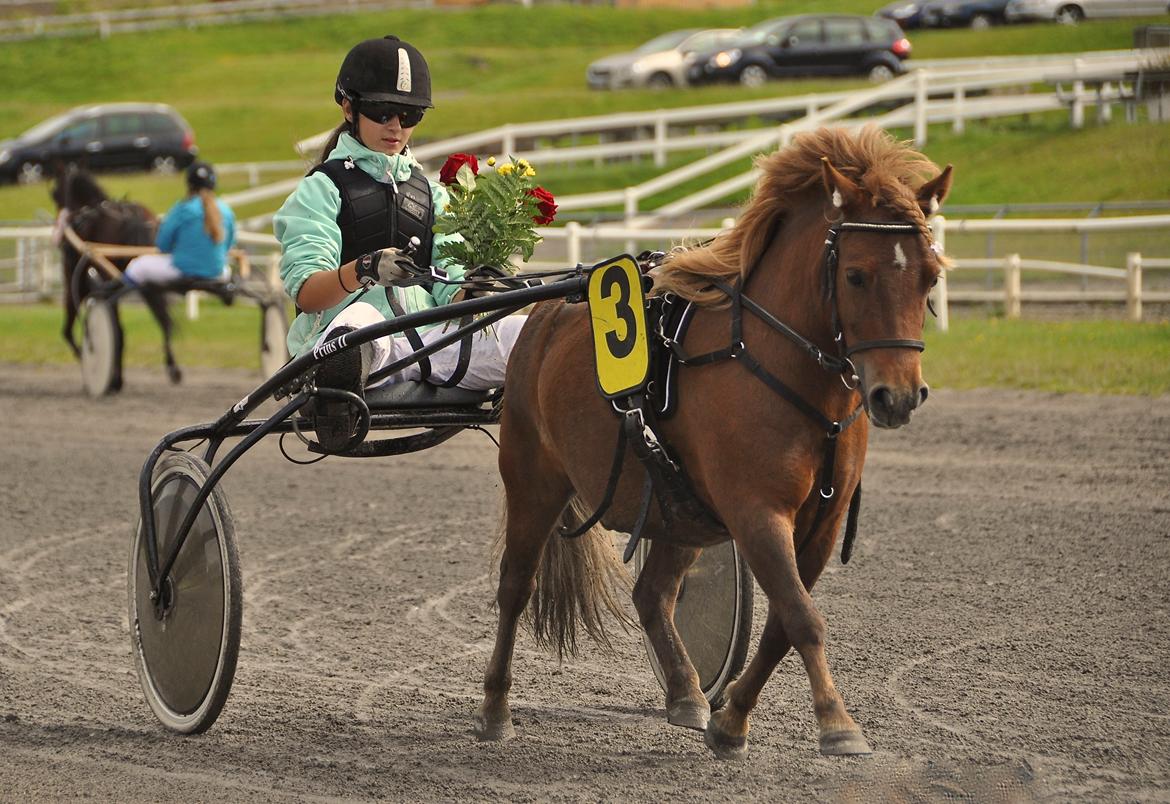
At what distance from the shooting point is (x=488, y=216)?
4.83 metres

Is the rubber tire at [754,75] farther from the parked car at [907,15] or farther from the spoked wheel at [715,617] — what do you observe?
the spoked wheel at [715,617]

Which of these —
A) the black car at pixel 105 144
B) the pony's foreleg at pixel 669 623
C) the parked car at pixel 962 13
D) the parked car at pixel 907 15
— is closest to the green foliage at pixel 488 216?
the pony's foreleg at pixel 669 623

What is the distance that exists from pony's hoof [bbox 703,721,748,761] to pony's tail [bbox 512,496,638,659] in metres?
0.83

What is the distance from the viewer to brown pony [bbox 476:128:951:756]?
3.64 m

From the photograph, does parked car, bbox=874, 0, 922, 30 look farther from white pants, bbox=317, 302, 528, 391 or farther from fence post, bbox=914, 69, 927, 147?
white pants, bbox=317, 302, 528, 391

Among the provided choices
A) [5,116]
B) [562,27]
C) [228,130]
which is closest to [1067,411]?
[228,130]

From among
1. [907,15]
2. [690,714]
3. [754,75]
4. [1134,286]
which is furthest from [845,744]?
[907,15]

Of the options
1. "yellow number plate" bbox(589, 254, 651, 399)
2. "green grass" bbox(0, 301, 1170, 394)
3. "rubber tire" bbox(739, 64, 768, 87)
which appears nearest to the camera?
"yellow number plate" bbox(589, 254, 651, 399)

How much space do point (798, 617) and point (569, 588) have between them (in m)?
1.33

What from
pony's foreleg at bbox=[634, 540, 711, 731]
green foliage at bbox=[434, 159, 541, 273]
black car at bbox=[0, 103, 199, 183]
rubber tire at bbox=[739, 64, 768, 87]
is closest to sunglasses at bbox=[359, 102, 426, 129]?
green foliage at bbox=[434, 159, 541, 273]

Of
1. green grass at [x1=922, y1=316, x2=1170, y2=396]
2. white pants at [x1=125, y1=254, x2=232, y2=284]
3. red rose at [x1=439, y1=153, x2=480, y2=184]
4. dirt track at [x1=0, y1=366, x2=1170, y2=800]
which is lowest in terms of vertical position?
dirt track at [x1=0, y1=366, x2=1170, y2=800]

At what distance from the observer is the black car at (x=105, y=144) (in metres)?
28.9

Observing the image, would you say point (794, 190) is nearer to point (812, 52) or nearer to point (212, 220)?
point (212, 220)

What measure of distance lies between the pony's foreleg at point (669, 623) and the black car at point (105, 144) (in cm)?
2616
